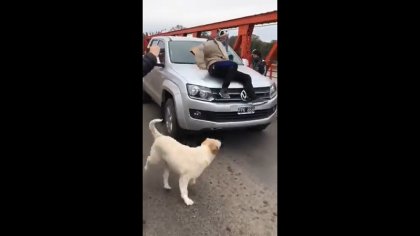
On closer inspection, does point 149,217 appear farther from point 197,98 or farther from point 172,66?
point 172,66

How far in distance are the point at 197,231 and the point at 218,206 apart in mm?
381

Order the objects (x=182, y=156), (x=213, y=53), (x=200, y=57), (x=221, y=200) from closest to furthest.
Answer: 1. (x=182, y=156)
2. (x=221, y=200)
3. (x=213, y=53)
4. (x=200, y=57)

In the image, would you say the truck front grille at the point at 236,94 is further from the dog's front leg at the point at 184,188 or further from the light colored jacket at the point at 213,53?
the dog's front leg at the point at 184,188

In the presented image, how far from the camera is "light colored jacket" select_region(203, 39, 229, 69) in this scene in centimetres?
361

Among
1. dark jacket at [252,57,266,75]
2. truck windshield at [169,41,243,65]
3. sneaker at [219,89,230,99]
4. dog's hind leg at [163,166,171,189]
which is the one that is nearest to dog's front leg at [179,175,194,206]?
dog's hind leg at [163,166,171,189]

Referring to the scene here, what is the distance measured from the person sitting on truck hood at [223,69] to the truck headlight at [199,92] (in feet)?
0.47

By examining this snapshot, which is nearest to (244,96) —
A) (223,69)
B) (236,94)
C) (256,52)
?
(236,94)

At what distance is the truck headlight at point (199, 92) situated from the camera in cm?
331

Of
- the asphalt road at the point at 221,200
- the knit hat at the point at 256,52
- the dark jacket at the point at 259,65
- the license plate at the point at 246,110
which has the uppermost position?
the knit hat at the point at 256,52

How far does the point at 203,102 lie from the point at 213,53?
0.75m

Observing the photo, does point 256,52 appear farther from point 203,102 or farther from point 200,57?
point 203,102

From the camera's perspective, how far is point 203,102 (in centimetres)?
329

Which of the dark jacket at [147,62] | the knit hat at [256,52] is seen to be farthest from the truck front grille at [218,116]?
the knit hat at [256,52]

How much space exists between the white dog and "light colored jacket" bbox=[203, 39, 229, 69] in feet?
4.68
